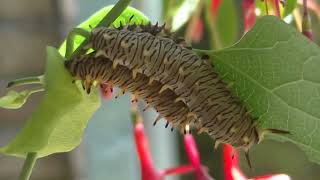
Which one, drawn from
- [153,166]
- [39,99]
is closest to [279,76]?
[153,166]

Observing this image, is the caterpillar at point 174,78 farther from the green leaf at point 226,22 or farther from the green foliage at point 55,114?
the green leaf at point 226,22

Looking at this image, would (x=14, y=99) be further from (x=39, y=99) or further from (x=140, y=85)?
(x=39, y=99)

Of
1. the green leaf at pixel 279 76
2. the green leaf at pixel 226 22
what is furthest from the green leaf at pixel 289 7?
the green leaf at pixel 226 22

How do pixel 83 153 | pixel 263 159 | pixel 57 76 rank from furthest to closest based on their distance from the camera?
1. pixel 263 159
2. pixel 83 153
3. pixel 57 76

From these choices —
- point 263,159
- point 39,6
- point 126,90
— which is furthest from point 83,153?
point 126,90

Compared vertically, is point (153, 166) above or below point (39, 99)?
above

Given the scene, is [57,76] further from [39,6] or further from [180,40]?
[39,6]
